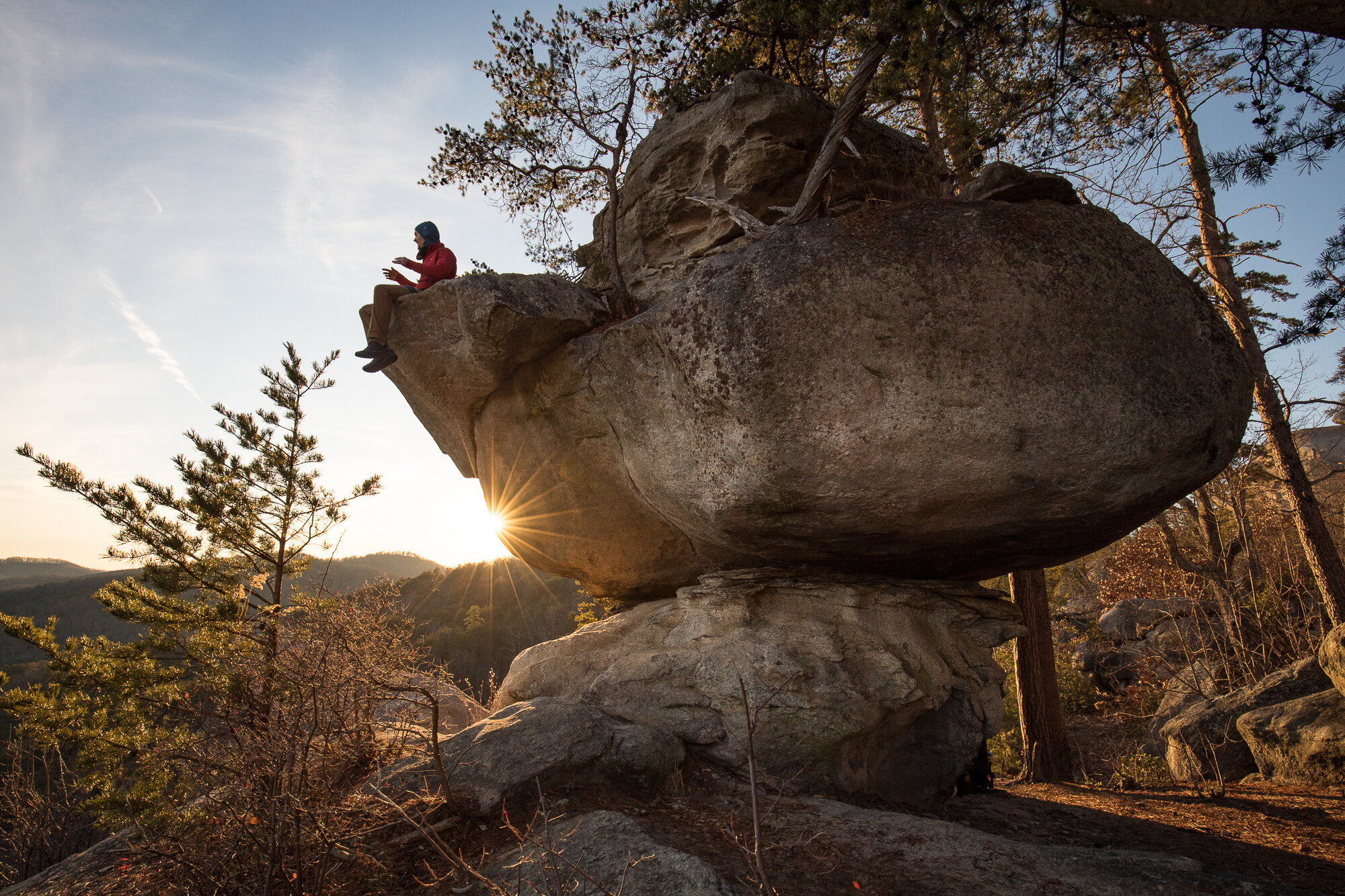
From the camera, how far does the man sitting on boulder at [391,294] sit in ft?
22.4

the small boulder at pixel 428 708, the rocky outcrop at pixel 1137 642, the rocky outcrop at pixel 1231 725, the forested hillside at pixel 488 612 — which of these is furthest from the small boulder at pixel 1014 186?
the forested hillside at pixel 488 612

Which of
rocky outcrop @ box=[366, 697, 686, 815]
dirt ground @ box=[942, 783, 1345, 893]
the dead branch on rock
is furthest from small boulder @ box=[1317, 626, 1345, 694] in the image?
the dead branch on rock

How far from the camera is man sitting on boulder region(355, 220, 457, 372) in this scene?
22.4ft

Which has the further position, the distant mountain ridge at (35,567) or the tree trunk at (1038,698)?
the distant mountain ridge at (35,567)

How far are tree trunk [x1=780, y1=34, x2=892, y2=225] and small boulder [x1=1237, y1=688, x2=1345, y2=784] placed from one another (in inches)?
287

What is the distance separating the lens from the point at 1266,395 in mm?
8414

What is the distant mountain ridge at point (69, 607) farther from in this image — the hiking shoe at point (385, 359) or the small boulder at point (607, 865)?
the small boulder at point (607, 865)

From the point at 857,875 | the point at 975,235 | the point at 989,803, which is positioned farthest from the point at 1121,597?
the point at 857,875

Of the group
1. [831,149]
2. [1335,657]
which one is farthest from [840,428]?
[1335,657]

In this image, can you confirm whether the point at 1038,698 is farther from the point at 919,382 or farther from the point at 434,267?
the point at 434,267

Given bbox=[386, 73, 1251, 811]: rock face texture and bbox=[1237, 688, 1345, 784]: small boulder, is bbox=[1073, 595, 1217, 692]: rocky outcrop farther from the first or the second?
bbox=[386, 73, 1251, 811]: rock face texture

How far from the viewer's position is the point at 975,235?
4.82m

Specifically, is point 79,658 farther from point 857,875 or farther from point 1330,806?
point 1330,806

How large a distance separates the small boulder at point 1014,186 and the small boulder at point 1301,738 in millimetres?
5919
